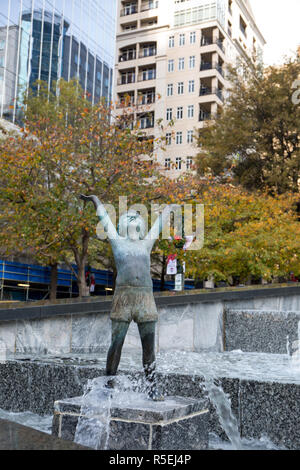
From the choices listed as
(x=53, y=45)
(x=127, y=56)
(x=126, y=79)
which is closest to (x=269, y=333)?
(x=53, y=45)

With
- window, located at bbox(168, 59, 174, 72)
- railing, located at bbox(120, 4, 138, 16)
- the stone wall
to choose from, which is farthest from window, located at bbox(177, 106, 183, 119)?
the stone wall

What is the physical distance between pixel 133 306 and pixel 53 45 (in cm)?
3607

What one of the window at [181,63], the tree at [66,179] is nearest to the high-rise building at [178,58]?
the window at [181,63]

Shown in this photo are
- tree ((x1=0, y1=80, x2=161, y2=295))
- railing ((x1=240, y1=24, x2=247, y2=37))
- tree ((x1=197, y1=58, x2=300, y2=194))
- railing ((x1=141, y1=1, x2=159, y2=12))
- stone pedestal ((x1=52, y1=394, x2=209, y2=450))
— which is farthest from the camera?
railing ((x1=240, y1=24, x2=247, y2=37))

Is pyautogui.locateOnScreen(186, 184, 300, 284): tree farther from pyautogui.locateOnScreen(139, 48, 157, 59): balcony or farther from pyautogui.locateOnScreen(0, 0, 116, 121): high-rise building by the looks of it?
pyautogui.locateOnScreen(139, 48, 157, 59): balcony

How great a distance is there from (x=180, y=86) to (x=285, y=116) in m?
35.8

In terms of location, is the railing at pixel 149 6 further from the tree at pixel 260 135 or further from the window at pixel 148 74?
the tree at pixel 260 135

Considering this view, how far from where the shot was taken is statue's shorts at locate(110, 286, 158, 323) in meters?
4.67

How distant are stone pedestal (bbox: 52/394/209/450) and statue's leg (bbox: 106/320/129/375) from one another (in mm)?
383

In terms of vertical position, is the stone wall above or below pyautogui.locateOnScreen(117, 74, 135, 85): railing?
below

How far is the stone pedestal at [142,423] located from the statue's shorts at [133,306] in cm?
69

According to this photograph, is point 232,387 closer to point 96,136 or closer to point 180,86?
point 96,136

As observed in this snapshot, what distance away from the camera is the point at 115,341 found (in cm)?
470
